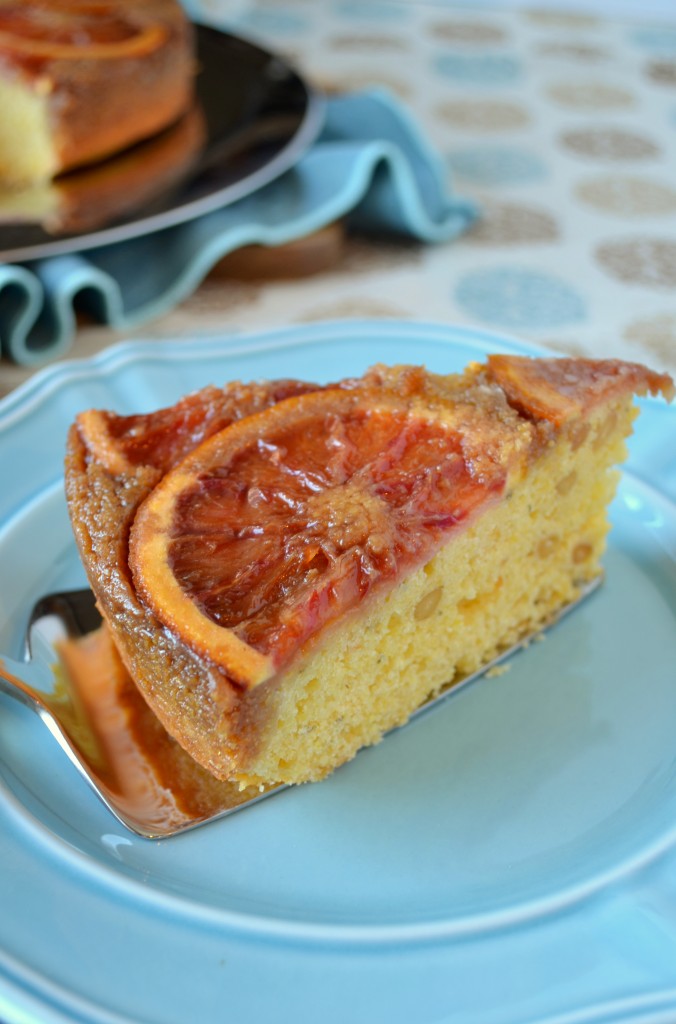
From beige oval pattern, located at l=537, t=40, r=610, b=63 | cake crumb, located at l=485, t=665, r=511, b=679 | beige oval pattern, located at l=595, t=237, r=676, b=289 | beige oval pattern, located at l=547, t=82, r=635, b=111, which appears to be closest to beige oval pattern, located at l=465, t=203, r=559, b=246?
beige oval pattern, located at l=595, t=237, r=676, b=289

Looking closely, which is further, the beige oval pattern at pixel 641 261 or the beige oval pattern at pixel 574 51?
the beige oval pattern at pixel 574 51

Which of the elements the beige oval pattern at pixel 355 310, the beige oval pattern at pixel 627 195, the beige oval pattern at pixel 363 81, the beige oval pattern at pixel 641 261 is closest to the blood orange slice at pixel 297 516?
the beige oval pattern at pixel 355 310

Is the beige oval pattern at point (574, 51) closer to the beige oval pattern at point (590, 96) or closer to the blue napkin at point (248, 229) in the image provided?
the beige oval pattern at point (590, 96)

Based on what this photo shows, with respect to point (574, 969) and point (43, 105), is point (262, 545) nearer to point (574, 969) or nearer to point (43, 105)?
point (574, 969)

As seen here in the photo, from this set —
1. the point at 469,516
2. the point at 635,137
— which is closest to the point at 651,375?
the point at 469,516

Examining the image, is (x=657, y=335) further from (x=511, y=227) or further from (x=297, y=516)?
(x=297, y=516)

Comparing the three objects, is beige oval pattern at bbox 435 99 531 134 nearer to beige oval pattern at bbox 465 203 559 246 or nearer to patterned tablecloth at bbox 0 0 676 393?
patterned tablecloth at bbox 0 0 676 393
